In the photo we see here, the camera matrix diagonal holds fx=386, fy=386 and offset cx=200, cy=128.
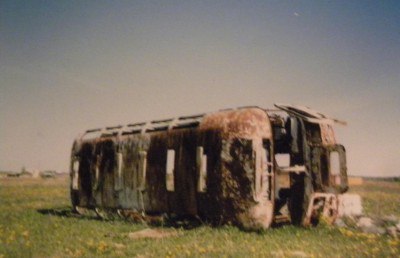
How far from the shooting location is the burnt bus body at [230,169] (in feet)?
39.8

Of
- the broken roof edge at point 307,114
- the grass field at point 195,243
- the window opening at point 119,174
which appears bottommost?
the grass field at point 195,243

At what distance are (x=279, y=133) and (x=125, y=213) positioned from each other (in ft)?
23.7

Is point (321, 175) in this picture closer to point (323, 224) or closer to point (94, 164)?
point (323, 224)

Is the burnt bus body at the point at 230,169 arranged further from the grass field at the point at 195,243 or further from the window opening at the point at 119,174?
the grass field at the point at 195,243

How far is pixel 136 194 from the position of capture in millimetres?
15578

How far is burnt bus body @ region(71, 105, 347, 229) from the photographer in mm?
12117

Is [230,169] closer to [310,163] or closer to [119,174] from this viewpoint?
[310,163]

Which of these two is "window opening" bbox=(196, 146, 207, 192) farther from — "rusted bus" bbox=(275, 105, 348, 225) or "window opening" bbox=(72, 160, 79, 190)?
"window opening" bbox=(72, 160, 79, 190)

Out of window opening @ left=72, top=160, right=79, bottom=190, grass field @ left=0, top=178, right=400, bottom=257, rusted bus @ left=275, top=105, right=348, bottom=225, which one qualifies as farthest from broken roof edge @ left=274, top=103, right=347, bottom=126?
window opening @ left=72, top=160, right=79, bottom=190

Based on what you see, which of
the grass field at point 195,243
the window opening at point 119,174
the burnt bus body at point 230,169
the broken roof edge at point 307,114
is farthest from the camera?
the window opening at point 119,174

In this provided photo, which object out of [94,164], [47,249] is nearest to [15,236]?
[47,249]

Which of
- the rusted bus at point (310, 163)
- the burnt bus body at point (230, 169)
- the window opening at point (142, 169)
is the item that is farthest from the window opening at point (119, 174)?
the rusted bus at point (310, 163)

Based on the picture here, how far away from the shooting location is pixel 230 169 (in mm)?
12359

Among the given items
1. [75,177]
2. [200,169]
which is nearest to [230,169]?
[200,169]
